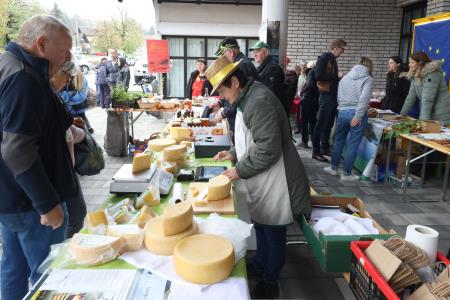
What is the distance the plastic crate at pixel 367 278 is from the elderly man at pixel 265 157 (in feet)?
2.13

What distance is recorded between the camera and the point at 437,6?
6871mm

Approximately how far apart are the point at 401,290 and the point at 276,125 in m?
1.06

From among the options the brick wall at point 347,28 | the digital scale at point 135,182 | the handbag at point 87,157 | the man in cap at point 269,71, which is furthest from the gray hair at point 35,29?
the brick wall at point 347,28

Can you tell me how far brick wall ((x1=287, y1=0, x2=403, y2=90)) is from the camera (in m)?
8.45

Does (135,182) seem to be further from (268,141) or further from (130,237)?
(268,141)

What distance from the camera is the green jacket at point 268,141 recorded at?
7.14 feet

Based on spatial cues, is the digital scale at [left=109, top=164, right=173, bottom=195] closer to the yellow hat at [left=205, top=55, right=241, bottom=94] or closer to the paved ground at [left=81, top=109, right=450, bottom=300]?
the yellow hat at [left=205, top=55, right=241, bottom=94]

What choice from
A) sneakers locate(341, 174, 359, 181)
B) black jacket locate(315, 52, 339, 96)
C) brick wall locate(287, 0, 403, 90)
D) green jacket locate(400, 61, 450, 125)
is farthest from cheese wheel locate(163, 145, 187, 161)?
brick wall locate(287, 0, 403, 90)

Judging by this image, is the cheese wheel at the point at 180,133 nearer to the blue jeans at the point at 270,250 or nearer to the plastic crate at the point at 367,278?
the blue jeans at the point at 270,250

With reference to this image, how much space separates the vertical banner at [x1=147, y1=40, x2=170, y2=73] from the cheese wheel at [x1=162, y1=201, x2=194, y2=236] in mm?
8135

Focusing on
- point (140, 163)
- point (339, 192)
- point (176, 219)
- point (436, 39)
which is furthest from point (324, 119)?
point (176, 219)

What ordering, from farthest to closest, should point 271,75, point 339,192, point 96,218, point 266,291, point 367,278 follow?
point 339,192
point 271,75
point 266,291
point 96,218
point 367,278

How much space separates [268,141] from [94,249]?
113 cm

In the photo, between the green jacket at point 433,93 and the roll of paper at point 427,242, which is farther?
the green jacket at point 433,93
